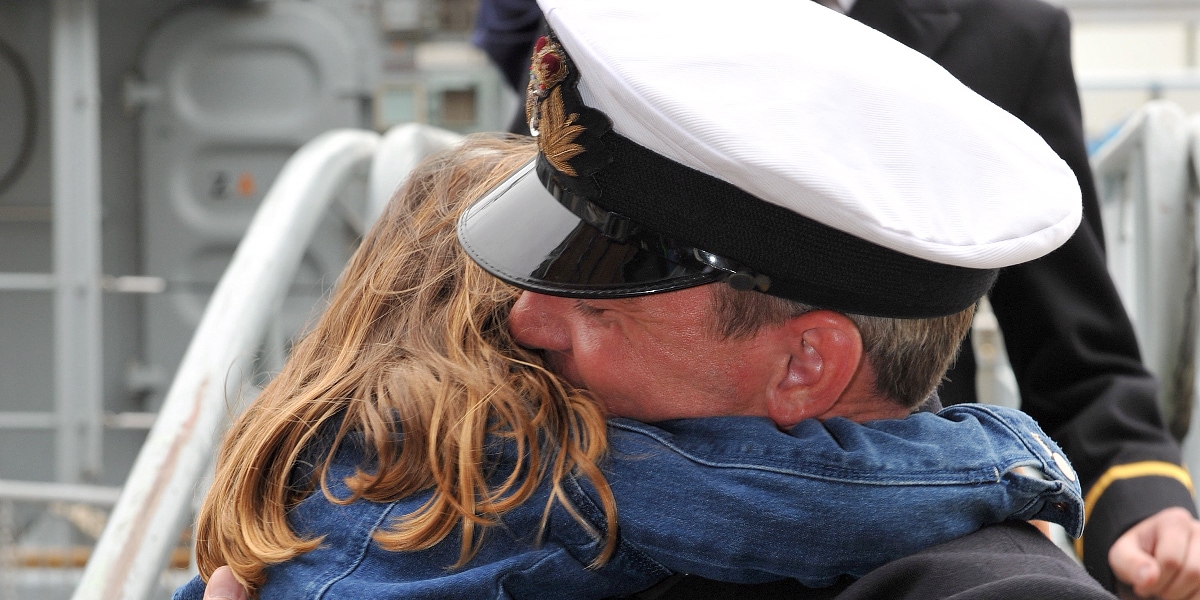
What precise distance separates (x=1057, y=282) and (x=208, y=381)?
4.14 ft

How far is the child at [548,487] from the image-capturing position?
3.19ft

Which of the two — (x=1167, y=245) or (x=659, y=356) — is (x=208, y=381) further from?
(x=1167, y=245)

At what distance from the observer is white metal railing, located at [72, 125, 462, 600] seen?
5.00ft

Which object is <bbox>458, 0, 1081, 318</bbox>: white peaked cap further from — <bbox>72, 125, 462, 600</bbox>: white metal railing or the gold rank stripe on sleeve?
the gold rank stripe on sleeve

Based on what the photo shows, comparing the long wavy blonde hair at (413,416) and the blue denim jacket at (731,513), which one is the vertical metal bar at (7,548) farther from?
the blue denim jacket at (731,513)

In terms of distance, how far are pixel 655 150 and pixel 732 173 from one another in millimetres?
80

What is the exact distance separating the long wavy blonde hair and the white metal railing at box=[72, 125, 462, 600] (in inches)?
9.0

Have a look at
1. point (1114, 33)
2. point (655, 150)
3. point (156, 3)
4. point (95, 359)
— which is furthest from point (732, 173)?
point (1114, 33)

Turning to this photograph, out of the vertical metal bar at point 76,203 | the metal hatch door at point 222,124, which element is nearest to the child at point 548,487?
the vertical metal bar at point 76,203

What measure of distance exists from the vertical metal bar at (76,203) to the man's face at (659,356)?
4105 mm

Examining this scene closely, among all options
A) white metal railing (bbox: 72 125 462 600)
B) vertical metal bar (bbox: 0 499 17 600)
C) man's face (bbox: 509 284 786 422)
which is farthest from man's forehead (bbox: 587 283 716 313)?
vertical metal bar (bbox: 0 499 17 600)

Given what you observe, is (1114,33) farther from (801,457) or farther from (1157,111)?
(801,457)

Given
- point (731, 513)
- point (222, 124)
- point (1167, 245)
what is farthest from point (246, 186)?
point (731, 513)

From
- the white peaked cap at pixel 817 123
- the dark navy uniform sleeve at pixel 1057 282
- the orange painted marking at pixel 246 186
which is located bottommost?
the orange painted marking at pixel 246 186
